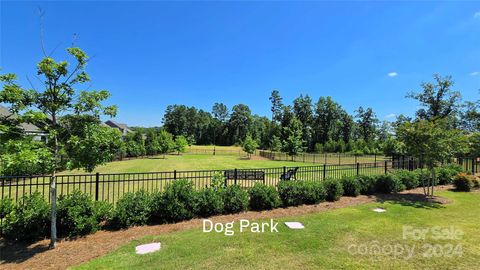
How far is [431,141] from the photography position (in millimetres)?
9242

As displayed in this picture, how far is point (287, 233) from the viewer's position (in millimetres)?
5531

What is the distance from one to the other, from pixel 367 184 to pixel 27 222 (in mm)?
10808

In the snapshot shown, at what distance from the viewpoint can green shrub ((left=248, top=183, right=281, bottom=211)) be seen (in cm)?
756

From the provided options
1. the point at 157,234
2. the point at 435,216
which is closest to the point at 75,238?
the point at 157,234

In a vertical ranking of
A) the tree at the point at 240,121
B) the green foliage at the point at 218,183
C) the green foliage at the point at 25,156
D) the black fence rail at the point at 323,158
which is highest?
the tree at the point at 240,121

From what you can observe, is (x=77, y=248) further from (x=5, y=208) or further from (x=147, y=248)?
(x=5, y=208)

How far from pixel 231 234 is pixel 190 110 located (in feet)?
289

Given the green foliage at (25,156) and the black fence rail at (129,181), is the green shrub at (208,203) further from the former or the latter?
the green foliage at (25,156)

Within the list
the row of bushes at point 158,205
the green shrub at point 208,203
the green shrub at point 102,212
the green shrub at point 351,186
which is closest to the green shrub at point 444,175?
the row of bushes at point 158,205

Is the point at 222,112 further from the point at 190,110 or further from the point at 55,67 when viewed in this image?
the point at 55,67

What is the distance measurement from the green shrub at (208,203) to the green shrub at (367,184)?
606cm

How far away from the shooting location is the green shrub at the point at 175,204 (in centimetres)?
634

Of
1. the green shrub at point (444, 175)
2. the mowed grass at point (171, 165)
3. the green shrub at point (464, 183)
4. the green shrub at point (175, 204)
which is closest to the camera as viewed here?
the green shrub at point (175, 204)

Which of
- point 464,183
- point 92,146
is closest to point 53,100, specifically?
point 92,146
